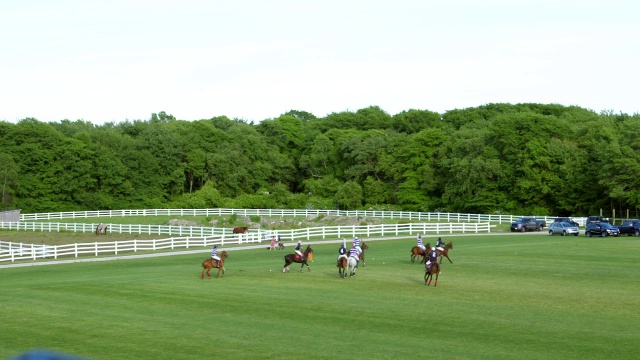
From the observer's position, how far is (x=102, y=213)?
94812 mm

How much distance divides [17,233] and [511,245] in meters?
43.2

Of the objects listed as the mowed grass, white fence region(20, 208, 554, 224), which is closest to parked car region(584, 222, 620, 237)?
white fence region(20, 208, 554, 224)

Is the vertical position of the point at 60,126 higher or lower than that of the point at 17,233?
higher

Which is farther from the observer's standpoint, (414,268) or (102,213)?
(102,213)

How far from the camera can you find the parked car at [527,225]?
6488 cm

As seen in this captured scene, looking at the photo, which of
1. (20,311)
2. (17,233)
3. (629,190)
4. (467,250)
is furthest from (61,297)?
(629,190)

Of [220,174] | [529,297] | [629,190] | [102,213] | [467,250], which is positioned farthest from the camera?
[220,174]

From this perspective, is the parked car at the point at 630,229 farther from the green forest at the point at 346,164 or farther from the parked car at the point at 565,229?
the green forest at the point at 346,164

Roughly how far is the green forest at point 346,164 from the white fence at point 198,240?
994 inches

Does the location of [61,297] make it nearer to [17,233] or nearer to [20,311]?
[20,311]

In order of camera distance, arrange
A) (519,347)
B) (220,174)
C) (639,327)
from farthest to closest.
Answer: (220,174) < (639,327) < (519,347)

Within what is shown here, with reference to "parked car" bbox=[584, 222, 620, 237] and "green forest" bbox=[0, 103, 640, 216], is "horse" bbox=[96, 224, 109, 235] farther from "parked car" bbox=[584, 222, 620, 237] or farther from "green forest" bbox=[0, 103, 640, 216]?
"green forest" bbox=[0, 103, 640, 216]

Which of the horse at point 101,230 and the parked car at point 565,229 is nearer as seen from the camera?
the parked car at point 565,229

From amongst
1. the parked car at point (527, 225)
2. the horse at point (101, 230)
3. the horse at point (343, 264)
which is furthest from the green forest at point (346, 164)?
the horse at point (343, 264)
